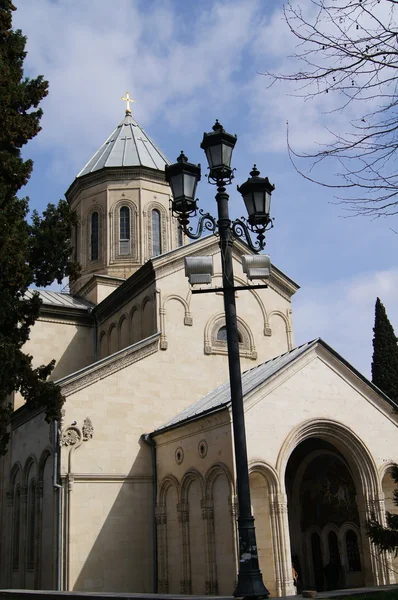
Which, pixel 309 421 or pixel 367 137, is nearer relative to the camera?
pixel 367 137

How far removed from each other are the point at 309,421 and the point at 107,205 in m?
14.6

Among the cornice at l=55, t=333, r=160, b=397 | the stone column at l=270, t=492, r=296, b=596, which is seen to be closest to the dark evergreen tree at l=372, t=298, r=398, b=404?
the cornice at l=55, t=333, r=160, b=397

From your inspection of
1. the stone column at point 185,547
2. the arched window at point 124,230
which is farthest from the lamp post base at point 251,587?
the arched window at point 124,230

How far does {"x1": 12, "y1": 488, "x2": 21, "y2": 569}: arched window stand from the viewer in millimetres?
19500

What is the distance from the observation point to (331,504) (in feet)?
54.6

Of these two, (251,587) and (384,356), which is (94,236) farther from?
(251,587)

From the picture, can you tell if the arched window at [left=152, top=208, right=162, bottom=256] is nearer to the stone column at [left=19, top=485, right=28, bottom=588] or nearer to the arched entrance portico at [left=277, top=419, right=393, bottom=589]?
the stone column at [left=19, top=485, right=28, bottom=588]

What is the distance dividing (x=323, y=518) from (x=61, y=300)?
12955 millimetres

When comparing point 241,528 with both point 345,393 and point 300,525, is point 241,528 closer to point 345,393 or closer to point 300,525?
point 345,393

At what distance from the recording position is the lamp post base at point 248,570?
23.7 feet

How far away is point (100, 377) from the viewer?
1770cm

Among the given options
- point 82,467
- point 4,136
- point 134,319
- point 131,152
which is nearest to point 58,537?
point 82,467

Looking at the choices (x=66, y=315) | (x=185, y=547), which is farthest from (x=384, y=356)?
(x=185, y=547)

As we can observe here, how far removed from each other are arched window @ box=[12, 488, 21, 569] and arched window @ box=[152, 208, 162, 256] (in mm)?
10763
